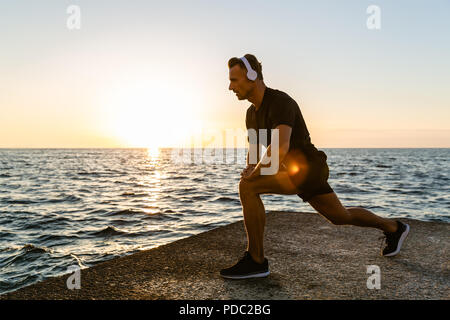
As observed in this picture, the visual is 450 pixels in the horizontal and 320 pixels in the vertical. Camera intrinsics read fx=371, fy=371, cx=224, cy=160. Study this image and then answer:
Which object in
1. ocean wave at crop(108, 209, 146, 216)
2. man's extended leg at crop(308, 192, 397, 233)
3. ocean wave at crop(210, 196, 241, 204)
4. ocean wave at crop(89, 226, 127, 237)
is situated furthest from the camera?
ocean wave at crop(210, 196, 241, 204)

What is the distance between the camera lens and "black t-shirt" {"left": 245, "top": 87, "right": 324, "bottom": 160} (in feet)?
10.0

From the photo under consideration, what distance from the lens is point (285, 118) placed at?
9.95 feet

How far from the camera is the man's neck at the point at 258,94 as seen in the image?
10.6ft

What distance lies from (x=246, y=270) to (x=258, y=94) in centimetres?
154

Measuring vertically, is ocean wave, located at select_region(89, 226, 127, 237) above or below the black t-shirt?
below

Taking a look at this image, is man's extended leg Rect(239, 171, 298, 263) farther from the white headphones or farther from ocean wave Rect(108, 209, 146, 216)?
ocean wave Rect(108, 209, 146, 216)

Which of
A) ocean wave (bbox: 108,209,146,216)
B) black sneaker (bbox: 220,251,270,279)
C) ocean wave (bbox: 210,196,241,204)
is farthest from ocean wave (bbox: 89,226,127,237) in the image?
black sneaker (bbox: 220,251,270,279)

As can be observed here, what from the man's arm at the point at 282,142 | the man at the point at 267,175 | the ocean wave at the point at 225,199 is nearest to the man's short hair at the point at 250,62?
the man at the point at 267,175

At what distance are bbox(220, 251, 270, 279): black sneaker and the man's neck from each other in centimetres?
136

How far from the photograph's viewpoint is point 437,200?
14.9 m

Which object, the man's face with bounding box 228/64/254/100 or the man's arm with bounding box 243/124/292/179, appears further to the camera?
the man's face with bounding box 228/64/254/100
